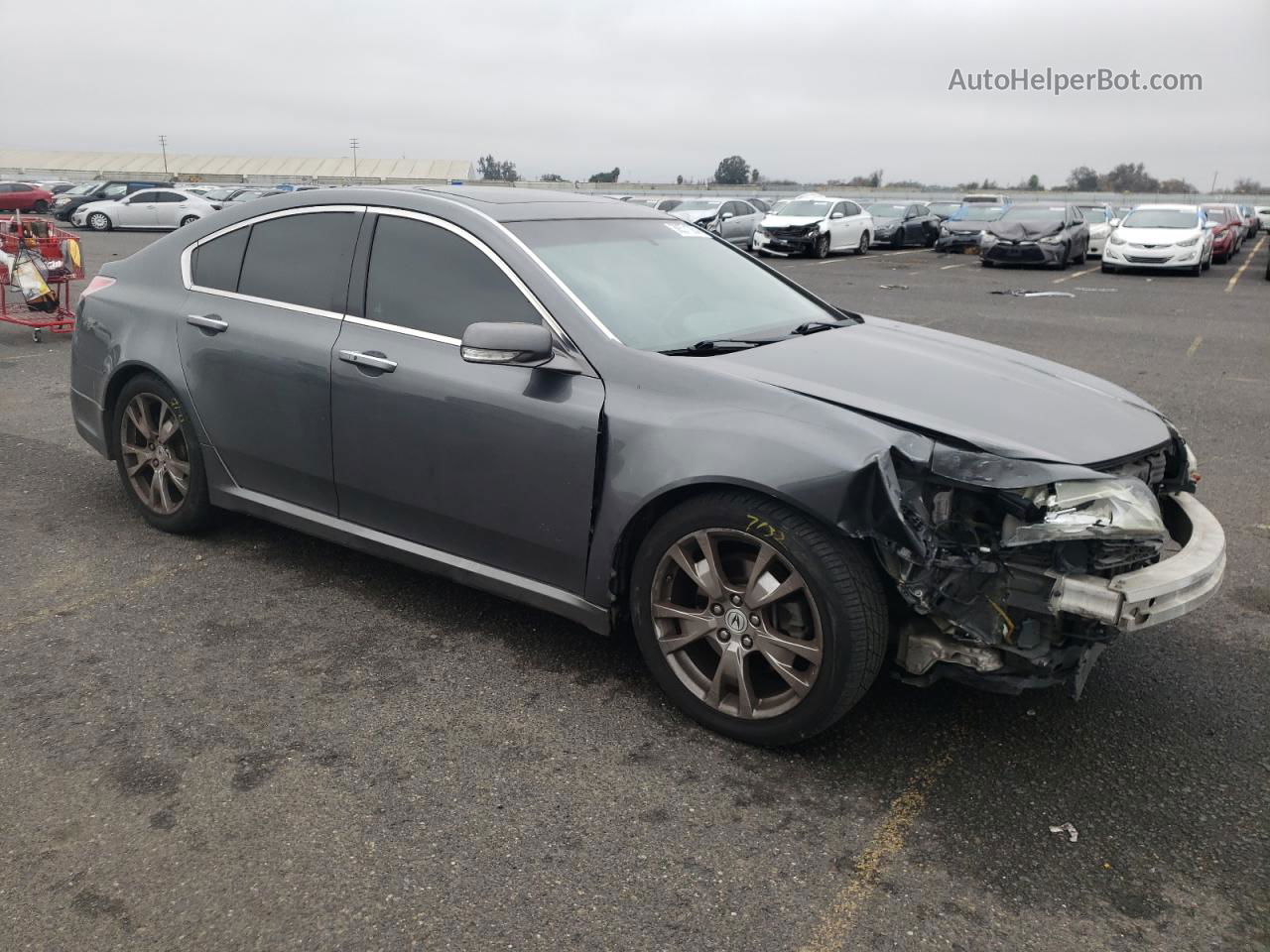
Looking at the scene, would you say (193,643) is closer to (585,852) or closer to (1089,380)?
(585,852)

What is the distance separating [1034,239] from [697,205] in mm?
9883

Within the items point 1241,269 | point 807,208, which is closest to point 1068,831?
point 807,208

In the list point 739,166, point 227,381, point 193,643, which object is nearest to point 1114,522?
point 193,643

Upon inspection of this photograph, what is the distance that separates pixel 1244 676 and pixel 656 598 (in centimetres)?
221

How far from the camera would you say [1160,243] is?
22438 millimetres

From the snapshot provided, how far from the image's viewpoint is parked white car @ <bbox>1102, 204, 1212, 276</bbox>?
22.4 meters

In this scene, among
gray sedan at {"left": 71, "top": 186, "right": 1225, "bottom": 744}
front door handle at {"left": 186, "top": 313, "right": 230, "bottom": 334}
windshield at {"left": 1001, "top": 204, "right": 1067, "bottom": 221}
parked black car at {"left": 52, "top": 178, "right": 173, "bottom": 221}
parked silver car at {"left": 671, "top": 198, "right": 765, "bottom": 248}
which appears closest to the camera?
gray sedan at {"left": 71, "top": 186, "right": 1225, "bottom": 744}

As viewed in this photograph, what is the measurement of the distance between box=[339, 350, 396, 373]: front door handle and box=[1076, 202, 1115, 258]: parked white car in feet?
85.8

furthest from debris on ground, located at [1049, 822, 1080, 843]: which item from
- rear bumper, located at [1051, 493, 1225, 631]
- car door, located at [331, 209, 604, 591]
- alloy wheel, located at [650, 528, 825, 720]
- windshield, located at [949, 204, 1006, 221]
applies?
windshield, located at [949, 204, 1006, 221]

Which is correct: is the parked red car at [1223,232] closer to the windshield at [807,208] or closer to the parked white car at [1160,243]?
the parked white car at [1160,243]

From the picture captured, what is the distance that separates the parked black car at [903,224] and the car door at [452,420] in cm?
2903

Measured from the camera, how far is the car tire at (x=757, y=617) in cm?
298

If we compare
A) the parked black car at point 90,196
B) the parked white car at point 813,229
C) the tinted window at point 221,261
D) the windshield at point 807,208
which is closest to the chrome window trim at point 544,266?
the tinted window at point 221,261

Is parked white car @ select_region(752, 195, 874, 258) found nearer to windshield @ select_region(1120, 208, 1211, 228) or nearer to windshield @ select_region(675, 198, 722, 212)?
windshield @ select_region(675, 198, 722, 212)
